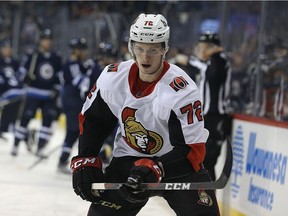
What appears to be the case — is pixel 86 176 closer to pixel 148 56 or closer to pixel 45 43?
pixel 148 56

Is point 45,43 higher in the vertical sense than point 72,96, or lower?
higher

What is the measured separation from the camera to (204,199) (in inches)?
120

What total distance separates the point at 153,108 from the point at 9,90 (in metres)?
7.37

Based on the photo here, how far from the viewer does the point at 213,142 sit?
5371 millimetres

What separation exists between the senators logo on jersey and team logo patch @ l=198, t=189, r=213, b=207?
0.24m

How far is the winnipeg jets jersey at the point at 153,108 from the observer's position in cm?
298

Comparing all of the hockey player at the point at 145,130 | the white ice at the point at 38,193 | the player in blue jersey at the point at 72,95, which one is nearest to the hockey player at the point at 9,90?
the white ice at the point at 38,193

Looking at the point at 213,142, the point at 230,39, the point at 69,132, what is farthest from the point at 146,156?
the point at 69,132

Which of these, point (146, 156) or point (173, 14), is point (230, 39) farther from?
point (146, 156)

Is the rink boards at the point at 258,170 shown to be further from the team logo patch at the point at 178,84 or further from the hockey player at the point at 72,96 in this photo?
the hockey player at the point at 72,96

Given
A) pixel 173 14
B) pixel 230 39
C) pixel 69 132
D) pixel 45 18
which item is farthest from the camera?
pixel 45 18

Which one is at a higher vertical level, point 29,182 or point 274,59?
point 274,59

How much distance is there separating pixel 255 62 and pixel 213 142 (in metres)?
0.81

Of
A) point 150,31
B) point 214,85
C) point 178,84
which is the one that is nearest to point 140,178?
point 178,84
